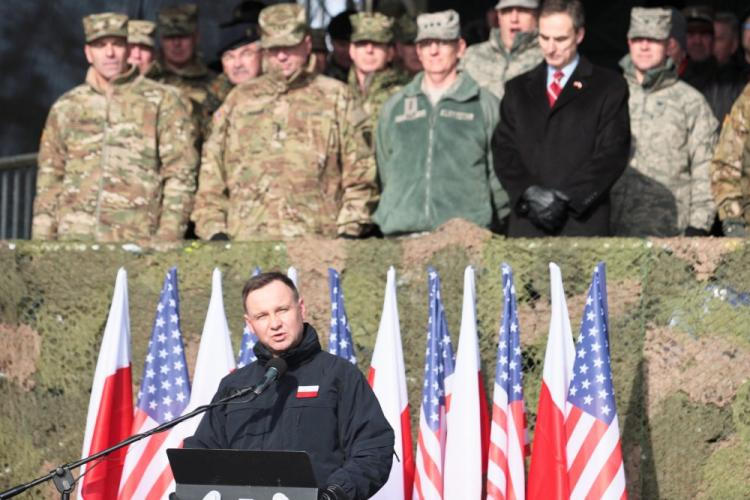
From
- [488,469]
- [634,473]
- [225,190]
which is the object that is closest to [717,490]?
[634,473]

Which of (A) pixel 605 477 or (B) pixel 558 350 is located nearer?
(A) pixel 605 477

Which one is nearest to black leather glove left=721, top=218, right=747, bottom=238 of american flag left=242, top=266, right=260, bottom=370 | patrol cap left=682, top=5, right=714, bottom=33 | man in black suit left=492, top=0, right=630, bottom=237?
man in black suit left=492, top=0, right=630, bottom=237

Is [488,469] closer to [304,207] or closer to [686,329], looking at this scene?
[686,329]

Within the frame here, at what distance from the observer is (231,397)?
5.73m

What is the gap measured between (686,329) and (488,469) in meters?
1.06

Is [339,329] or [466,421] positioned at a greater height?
[339,329]

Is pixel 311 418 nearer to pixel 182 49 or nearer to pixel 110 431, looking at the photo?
pixel 110 431

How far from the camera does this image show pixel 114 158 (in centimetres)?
934

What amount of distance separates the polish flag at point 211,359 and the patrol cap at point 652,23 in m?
2.73

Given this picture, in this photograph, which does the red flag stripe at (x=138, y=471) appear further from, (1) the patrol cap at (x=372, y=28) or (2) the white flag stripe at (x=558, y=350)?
(1) the patrol cap at (x=372, y=28)

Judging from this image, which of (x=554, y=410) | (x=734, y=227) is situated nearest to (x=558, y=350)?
(x=554, y=410)

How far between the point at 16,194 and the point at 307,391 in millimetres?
5703

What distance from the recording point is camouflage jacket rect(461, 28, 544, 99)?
9609mm

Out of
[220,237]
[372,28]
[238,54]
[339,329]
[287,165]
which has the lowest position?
[339,329]
